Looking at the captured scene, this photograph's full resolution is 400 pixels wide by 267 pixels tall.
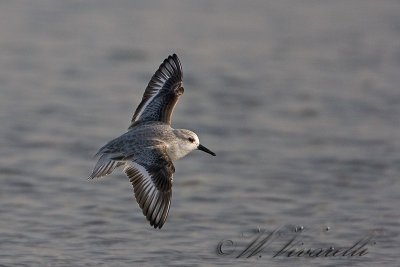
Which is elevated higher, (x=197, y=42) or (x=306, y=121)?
(x=197, y=42)

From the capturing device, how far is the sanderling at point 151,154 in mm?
9586

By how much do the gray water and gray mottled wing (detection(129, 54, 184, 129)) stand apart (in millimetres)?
1241

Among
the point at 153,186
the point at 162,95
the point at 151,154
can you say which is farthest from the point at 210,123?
the point at 153,186

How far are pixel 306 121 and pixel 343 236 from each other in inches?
177

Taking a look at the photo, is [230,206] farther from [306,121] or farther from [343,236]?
[306,121]

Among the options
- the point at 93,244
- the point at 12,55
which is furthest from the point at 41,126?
the point at 93,244

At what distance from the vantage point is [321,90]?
1678 centimetres

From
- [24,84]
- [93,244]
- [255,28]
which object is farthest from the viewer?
[255,28]

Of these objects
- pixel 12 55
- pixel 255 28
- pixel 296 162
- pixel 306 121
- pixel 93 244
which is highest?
pixel 255 28

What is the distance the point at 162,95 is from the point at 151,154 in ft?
5.08

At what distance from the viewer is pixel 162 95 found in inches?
447

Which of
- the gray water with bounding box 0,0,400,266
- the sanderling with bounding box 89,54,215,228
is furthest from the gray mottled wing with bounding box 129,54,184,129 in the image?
the gray water with bounding box 0,0,400,266

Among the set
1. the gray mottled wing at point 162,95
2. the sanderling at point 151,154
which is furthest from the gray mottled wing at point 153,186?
the gray mottled wing at point 162,95

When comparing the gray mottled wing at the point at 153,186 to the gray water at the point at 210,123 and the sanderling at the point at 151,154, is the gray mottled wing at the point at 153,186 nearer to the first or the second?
the sanderling at the point at 151,154
